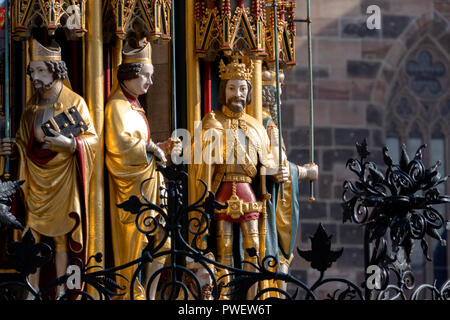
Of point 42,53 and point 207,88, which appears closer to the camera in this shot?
point 42,53

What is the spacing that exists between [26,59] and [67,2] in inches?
23.9

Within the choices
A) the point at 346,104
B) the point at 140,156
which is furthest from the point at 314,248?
the point at 346,104

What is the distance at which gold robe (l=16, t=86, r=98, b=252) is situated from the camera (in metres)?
13.2

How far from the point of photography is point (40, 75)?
44.0ft

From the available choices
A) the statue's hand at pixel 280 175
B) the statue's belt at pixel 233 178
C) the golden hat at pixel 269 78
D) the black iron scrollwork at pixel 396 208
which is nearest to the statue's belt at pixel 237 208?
the statue's belt at pixel 233 178

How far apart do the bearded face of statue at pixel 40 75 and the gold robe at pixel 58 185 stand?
18 cm

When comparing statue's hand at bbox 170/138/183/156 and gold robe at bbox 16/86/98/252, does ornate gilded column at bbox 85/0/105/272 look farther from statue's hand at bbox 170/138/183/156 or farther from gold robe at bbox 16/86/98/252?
statue's hand at bbox 170/138/183/156

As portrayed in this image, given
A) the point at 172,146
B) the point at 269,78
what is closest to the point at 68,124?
the point at 172,146

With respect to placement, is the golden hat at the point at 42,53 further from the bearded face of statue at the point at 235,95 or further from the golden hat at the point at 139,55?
the bearded face of statue at the point at 235,95

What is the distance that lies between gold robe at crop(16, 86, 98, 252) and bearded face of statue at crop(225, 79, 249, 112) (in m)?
1.37

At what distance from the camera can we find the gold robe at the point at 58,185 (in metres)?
13.2

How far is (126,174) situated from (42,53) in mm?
1198

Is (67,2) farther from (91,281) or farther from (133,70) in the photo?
(91,281)

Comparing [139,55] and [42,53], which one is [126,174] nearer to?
[139,55]
